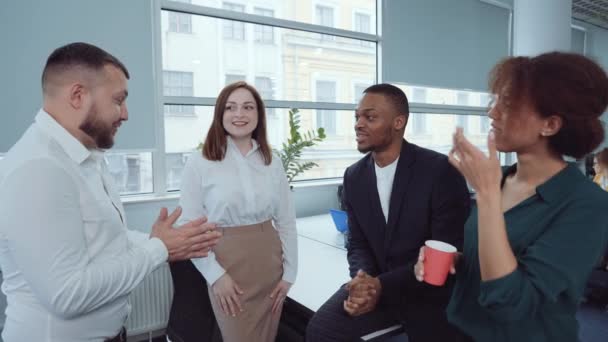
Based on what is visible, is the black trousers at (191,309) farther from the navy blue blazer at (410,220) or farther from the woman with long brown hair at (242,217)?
the navy blue blazer at (410,220)

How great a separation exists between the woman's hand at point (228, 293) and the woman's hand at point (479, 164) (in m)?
1.14

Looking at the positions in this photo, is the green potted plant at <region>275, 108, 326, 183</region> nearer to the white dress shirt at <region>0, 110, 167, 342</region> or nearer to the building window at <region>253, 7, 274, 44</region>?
the building window at <region>253, 7, 274, 44</region>

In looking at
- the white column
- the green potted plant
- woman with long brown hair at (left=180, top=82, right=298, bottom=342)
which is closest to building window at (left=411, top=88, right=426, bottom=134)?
the white column

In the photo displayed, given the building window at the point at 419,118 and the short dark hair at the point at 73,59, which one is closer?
the short dark hair at the point at 73,59

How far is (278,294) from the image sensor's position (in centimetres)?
174

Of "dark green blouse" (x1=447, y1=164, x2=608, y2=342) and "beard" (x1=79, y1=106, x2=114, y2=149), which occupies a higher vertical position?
"beard" (x1=79, y1=106, x2=114, y2=149)

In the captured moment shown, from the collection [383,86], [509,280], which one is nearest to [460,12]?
[383,86]

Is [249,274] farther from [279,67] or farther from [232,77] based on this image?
[279,67]

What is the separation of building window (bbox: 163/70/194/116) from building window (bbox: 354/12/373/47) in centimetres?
190

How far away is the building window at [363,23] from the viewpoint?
3932mm

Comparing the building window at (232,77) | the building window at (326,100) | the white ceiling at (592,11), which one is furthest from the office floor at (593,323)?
the white ceiling at (592,11)

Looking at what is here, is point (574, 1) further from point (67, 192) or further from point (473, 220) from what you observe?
point (67, 192)

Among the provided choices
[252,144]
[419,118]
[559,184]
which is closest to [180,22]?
[252,144]

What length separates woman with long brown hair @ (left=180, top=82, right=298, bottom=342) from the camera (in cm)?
165
